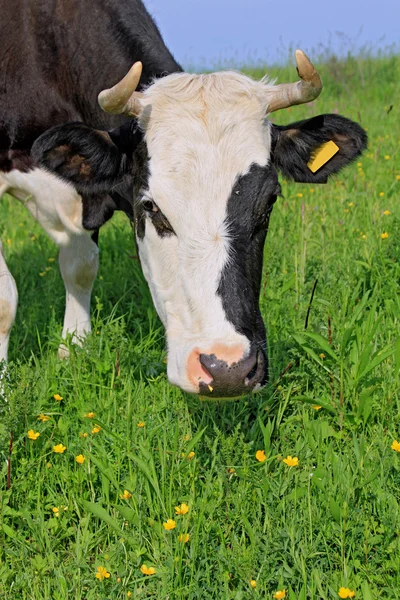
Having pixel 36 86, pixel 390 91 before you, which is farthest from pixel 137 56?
pixel 390 91

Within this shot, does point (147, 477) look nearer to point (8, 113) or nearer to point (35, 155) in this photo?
point (35, 155)

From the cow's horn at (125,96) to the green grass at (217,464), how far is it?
1.23 metres

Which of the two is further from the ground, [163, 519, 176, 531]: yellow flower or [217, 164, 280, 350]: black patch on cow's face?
[217, 164, 280, 350]: black patch on cow's face

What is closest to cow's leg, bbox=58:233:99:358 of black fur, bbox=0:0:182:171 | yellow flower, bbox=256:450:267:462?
black fur, bbox=0:0:182:171

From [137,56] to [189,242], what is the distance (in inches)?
67.8

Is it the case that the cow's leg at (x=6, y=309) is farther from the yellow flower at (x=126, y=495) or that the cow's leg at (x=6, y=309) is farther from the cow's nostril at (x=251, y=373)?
the cow's nostril at (x=251, y=373)

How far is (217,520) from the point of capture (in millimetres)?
2990

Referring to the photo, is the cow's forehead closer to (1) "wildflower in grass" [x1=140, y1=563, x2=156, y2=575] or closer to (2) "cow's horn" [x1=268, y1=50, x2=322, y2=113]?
(2) "cow's horn" [x1=268, y1=50, x2=322, y2=113]

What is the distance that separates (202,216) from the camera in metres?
3.06

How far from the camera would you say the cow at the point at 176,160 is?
296cm

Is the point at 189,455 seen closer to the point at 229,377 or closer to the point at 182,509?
the point at 182,509

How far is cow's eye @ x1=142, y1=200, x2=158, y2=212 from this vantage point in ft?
10.9

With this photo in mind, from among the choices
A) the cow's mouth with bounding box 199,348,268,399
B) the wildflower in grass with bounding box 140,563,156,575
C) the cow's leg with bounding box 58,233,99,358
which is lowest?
the cow's leg with bounding box 58,233,99,358

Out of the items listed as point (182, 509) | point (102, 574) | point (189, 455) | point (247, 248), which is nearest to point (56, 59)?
point (247, 248)
